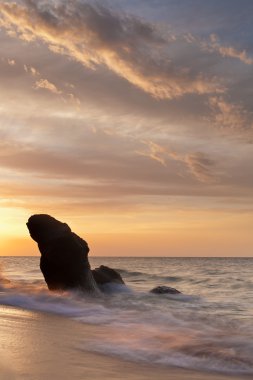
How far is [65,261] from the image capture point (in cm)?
2300

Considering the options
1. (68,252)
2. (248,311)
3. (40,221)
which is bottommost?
(248,311)

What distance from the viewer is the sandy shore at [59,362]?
6.46 meters

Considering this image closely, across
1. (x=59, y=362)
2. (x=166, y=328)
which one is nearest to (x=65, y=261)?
(x=166, y=328)

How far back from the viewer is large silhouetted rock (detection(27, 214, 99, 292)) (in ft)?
75.5

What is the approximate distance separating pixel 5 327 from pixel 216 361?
5.11 m

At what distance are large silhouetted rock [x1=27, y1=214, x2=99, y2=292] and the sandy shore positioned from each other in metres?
12.2

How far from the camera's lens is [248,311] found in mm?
19328

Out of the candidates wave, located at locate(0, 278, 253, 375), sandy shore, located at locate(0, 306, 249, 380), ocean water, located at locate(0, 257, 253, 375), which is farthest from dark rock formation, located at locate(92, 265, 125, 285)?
Result: sandy shore, located at locate(0, 306, 249, 380)

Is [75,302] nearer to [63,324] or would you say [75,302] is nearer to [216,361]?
[63,324]

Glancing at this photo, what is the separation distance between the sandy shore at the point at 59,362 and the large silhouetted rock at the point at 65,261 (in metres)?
12.2

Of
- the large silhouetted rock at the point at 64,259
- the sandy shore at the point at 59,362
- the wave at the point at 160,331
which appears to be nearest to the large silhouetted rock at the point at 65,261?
the large silhouetted rock at the point at 64,259

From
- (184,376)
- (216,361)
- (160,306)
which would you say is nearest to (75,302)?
(160,306)

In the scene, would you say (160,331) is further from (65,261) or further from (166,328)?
(65,261)

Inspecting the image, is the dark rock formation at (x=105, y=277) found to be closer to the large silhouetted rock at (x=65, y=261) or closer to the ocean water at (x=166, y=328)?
the ocean water at (x=166, y=328)
